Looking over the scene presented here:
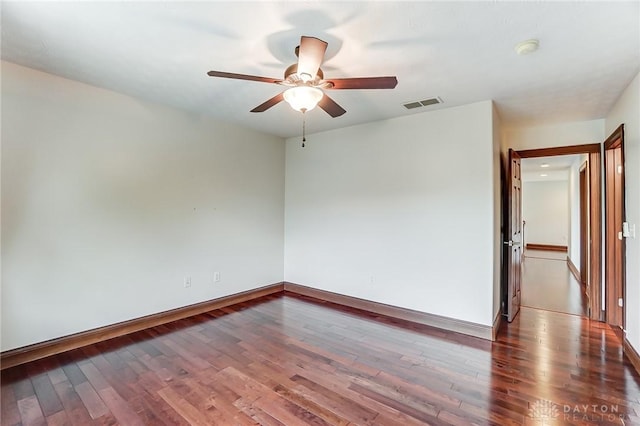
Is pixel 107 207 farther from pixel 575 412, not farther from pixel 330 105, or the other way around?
pixel 575 412

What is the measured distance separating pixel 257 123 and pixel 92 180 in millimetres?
2072

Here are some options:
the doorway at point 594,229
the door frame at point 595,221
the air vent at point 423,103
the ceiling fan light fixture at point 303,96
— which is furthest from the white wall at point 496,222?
the ceiling fan light fixture at point 303,96

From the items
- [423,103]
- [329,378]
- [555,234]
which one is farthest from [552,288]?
[555,234]

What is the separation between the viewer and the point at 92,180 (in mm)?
3055

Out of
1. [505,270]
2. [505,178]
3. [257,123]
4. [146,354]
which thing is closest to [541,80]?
[505,178]

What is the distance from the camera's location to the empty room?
2.02 m

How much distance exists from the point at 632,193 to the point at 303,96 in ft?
10.2

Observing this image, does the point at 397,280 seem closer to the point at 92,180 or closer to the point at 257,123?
the point at 257,123

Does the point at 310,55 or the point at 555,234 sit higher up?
the point at 310,55

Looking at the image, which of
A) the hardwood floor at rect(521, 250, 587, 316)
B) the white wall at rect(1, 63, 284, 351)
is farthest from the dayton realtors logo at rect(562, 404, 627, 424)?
the white wall at rect(1, 63, 284, 351)

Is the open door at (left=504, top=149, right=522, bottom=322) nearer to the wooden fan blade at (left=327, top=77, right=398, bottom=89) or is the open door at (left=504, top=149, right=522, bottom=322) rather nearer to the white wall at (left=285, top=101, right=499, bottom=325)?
the white wall at (left=285, top=101, right=499, bottom=325)

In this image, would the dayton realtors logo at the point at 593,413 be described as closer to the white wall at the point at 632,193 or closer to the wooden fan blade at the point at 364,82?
the white wall at the point at 632,193

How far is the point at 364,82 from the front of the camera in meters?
2.02

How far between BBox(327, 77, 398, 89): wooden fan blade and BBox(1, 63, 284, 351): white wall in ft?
8.07
